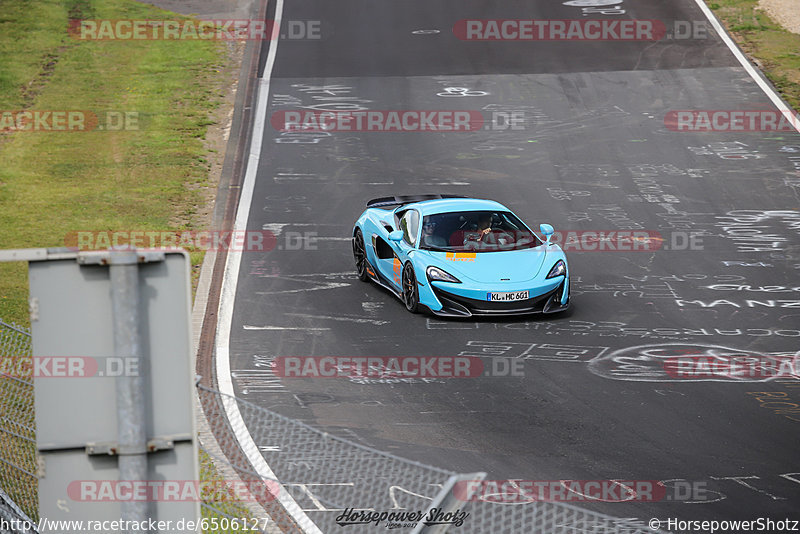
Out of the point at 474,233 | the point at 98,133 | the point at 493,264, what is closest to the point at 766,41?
the point at 98,133

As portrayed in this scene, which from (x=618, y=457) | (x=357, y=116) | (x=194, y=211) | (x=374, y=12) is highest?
(x=374, y=12)

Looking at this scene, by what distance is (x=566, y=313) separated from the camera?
14.4 meters

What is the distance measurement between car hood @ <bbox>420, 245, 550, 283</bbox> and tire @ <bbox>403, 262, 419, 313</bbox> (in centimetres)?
33

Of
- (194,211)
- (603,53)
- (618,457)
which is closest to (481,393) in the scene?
(618,457)

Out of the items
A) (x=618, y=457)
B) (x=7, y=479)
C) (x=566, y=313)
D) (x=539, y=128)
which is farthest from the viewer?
(x=539, y=128)

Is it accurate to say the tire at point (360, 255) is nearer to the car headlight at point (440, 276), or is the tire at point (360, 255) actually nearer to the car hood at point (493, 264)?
the car hood at point (493, 264)

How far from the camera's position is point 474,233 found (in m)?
14.9

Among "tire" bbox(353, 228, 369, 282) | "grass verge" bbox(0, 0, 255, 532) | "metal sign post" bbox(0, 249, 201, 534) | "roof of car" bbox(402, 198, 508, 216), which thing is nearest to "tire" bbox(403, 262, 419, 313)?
"roof of car" bbox(402, 198, 508, 216)

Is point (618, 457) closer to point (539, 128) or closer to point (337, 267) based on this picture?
point (337, 267)

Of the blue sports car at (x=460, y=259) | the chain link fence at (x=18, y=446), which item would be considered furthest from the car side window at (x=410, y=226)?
the chain link fence at (x=18, y=446)

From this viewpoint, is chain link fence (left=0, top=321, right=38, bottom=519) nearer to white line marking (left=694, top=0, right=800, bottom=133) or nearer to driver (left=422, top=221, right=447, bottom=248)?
driver (left=422, top=221, right=447, bottom=248)

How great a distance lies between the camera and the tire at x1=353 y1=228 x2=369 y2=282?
52.4 feet

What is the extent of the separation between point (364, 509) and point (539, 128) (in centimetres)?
1839

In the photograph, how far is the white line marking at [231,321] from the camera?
8055 millimetres
